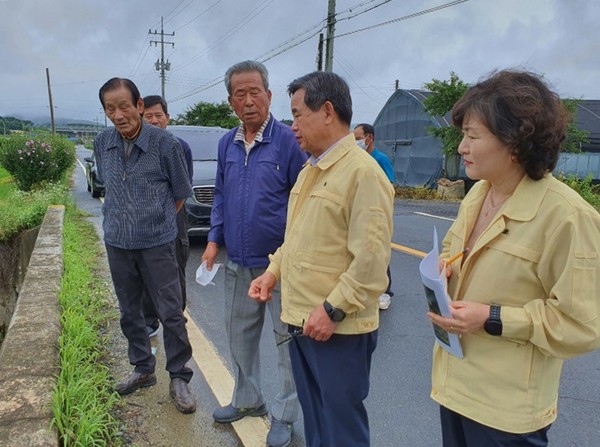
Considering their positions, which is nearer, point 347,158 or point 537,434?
point 537,434

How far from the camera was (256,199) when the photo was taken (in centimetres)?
236

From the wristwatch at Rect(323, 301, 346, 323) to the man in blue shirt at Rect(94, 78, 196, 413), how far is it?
1.37 metres

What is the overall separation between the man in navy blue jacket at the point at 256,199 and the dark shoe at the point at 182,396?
483 millimetres

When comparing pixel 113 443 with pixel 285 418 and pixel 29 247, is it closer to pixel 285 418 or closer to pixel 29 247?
pixel 285 418

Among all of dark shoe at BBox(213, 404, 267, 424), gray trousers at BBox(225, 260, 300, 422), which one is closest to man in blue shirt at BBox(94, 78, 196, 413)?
dark shoe at BBox(213, 404, 267, 424)

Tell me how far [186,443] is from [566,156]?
626 inches

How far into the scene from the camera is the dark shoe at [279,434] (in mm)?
2408

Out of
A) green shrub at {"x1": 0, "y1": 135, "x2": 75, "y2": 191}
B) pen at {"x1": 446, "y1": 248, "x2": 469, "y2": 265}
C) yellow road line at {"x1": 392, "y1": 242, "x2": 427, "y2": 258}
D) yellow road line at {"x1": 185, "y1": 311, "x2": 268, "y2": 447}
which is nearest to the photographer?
pen at {"x1": 446, "y1": 248, "x2": 469, "y2": 265}

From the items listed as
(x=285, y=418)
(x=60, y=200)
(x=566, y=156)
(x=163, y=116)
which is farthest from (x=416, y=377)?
(x=566, y=156)

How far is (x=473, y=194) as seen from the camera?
1613mm

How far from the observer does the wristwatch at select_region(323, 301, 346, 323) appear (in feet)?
5.49

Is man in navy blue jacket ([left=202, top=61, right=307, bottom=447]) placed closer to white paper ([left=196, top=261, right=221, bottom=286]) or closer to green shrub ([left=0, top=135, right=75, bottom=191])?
white paper ([left=196, top=261, right=221, bottom=286])

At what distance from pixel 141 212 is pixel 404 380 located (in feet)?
6.71

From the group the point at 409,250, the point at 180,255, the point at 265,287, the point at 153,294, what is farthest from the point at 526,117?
the point at 409,250
